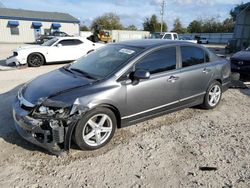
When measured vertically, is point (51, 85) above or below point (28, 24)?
below

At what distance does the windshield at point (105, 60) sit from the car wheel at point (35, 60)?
6968 millimetres

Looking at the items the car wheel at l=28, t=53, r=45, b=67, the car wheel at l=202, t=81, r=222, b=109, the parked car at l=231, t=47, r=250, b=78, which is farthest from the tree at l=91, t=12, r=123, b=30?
the car wheel at l=202, t=81, r=222, b=109

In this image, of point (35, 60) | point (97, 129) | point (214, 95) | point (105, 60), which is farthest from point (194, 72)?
point (35, 60)

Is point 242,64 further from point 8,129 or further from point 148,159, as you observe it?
point 8,129

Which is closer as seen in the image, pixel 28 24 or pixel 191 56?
pixel 191 56

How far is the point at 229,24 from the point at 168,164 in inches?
2745

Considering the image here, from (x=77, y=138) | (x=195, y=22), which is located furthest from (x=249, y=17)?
(x=195, y=22)

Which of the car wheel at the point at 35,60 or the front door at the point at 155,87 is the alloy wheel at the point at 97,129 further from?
the car wheel at the point at 35,60

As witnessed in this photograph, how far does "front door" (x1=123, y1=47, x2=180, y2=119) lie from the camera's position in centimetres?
396

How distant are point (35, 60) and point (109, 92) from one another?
8414 millimetres

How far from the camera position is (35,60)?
10938 mm

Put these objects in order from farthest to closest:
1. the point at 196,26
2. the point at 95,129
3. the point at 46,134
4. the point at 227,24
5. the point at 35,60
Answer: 1. the point at 196,26
2. the point at 227,24
3. the point at 35,60
4. the point at 95,129
5. the point at 46,134

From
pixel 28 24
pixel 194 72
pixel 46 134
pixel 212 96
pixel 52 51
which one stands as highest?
pixel 28 24

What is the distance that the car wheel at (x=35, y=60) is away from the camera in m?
10.8
